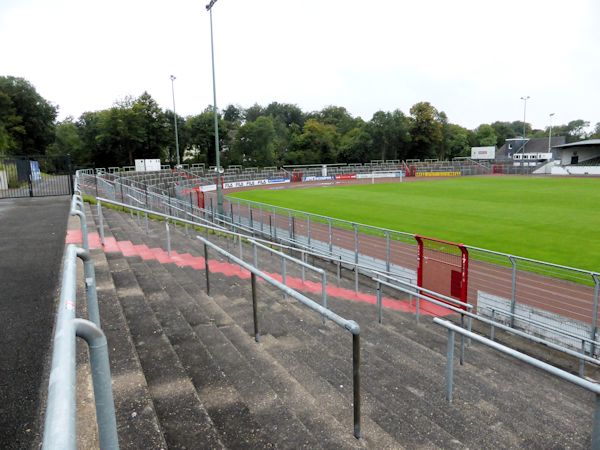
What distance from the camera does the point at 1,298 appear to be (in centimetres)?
535

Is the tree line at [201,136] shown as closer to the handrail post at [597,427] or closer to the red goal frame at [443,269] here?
the red goal frame at [443,269]

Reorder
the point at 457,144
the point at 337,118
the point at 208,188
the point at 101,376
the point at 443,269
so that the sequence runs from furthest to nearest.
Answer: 1. the point at 337,118
2. the point at 457,144
3. the point at 208,188
4. the point at 443,269
5. the point at 101,376

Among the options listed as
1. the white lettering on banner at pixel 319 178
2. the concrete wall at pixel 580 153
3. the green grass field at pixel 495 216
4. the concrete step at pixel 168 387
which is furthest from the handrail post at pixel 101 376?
the concrete wall at pixel 580 153

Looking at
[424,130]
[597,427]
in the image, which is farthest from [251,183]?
[597,427]

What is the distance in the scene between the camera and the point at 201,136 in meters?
74.1

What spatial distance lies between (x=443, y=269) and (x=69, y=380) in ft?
35.1

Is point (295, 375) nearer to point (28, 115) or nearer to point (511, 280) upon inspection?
point (511, 280)

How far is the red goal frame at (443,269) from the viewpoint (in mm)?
10156

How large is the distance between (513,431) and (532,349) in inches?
193

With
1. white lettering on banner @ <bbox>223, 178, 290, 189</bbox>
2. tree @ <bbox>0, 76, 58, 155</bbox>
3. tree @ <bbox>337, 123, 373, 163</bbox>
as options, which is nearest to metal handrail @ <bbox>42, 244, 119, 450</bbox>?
white lettering on banner @ <bbox>223, 178, 290, 189</bbox>

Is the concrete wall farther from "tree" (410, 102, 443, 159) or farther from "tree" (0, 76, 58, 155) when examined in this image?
"tree" (0, 76, 58, 155)

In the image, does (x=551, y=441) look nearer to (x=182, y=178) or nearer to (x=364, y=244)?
(x=364, y=244)

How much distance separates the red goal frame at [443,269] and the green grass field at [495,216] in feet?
19.6

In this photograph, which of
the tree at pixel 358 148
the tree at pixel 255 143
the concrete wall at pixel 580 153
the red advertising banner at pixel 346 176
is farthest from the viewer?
the tree at pixel 358 148
